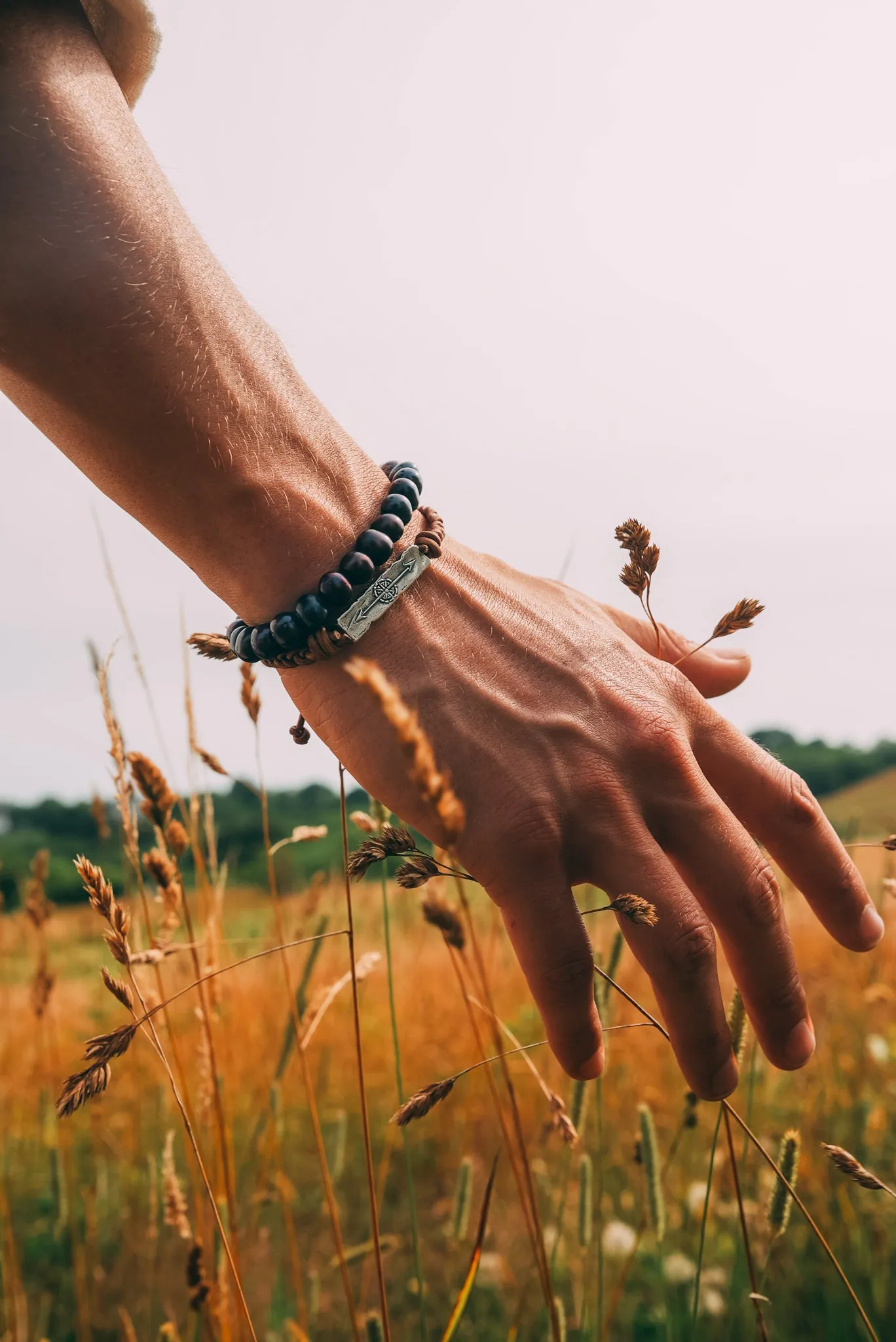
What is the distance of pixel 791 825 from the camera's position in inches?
47.6

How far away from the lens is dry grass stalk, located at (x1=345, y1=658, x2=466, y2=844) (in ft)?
1.46

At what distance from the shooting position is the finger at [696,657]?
141 cm

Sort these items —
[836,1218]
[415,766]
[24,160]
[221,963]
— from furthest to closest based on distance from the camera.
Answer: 1. [836,1218]
2. [221,963]
3. [24,160]
4. [415,766]

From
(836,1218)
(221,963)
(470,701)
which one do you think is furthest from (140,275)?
(836,1218)

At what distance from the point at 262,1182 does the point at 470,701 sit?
1.07 metres

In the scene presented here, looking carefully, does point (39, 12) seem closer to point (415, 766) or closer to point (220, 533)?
point (220, 533)

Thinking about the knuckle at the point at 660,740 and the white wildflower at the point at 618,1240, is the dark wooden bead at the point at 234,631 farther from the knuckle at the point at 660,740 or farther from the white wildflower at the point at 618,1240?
the white wildflower at the point at 618,1240

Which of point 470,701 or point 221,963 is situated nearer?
point 470,701

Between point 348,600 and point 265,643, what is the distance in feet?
0.37

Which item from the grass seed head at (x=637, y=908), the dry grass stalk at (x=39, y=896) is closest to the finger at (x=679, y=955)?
the grass seed head at (x=637, y=908)

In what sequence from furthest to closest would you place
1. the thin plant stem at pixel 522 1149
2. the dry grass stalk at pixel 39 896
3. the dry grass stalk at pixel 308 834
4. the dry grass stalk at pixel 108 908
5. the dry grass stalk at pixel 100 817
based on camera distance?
1. the dry grass stalk at pixel 100 817
2. the dry grass stalk at pixel 39 896
3. the dry grass stalk at pixel 308 834
4. the dry grass stalk at pixel 108 908
5. the thin plant stem at pixel 522 1149

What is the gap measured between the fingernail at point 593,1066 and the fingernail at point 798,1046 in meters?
0.26

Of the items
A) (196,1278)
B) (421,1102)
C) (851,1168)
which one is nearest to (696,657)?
(851,1168)

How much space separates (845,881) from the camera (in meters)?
1.24
